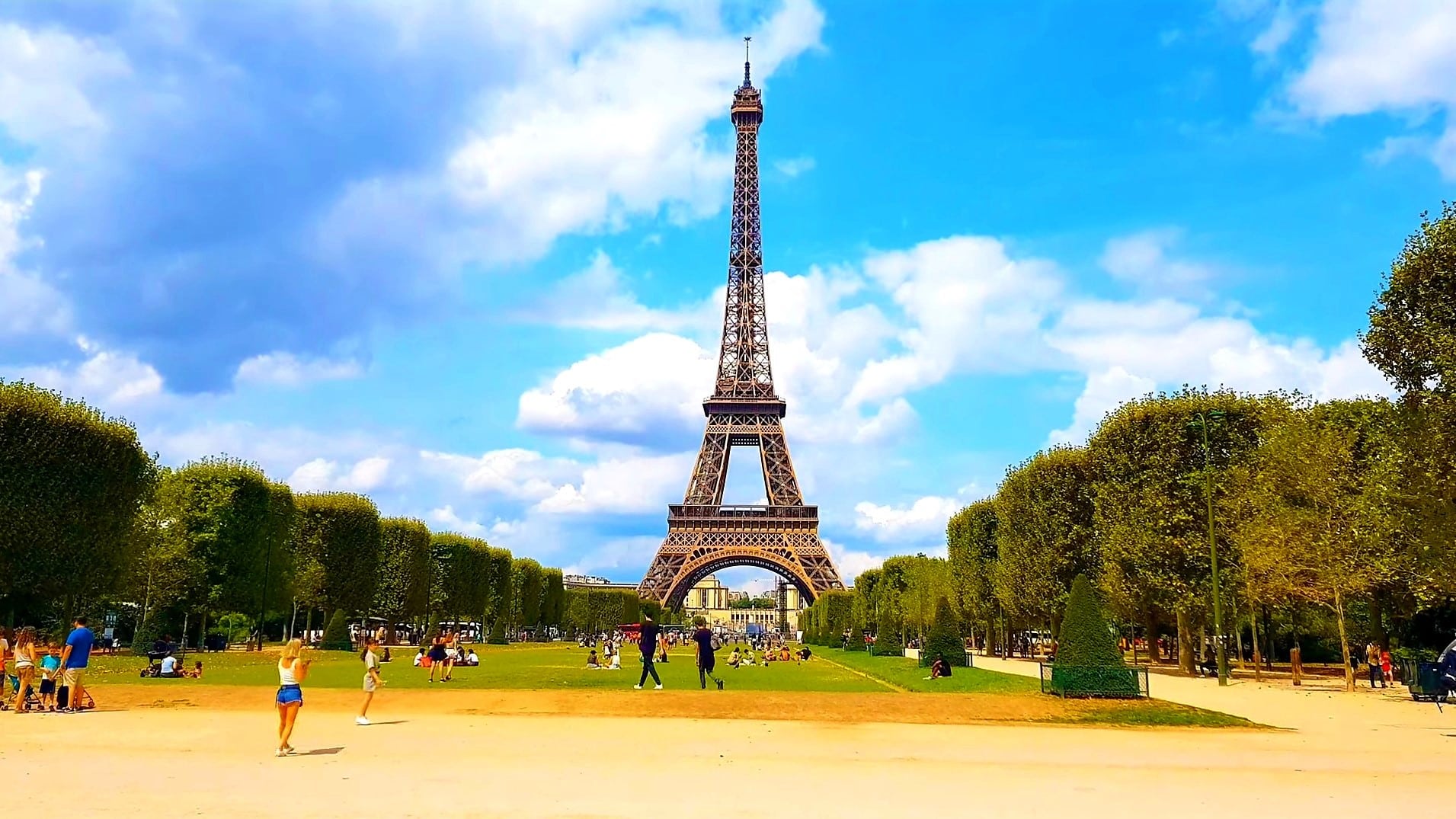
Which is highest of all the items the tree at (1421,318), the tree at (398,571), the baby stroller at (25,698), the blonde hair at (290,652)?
the tree at (1421,318)

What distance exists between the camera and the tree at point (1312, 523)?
3584cm

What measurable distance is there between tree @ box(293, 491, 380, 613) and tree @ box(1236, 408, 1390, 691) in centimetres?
4774

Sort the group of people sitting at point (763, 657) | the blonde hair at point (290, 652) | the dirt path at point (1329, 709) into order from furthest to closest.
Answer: the group of people sitting at point (763, 657)
the dirt path at point (1329, 709)
the blonde hair at point (290, 652)

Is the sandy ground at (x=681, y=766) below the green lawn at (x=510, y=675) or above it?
above

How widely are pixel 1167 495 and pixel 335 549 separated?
151 feet

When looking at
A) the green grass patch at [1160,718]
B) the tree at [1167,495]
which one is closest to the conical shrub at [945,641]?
the tree at [1167,495]

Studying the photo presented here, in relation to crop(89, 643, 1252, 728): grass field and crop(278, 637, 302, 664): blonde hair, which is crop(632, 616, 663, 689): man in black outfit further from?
crop(278, 637, 302, 664): blonde hair

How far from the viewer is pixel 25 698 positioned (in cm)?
2200

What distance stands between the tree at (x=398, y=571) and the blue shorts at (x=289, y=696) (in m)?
54.9

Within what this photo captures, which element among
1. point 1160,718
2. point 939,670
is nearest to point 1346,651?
point 939,670

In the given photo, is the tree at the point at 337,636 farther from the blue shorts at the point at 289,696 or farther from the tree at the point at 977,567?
the blue shorts at the point at 289,696

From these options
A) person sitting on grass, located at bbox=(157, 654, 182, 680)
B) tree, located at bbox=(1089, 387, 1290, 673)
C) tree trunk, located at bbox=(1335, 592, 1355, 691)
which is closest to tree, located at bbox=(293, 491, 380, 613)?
person sitting on grass, located at bbox=(157, 654, 182, 680)

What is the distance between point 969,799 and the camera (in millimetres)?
12164

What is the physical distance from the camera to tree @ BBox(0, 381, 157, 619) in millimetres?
37219
